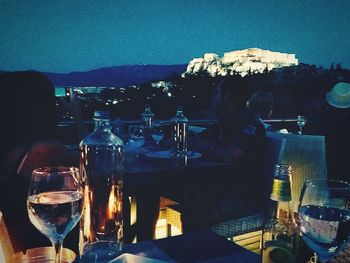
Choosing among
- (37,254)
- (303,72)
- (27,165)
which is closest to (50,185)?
(37,254)

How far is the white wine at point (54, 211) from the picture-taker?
63cm

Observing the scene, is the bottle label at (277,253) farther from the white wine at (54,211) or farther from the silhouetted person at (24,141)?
the silhouetted person at (24,141)

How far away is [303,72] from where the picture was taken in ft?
43.4

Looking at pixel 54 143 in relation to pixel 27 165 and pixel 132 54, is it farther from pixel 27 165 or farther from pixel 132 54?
pixel 132 54

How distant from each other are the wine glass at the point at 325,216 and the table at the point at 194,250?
0.52 feet

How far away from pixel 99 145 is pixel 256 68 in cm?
2054

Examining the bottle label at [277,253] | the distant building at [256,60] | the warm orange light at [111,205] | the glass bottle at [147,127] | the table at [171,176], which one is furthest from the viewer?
Answer: the distant building at [256,60]

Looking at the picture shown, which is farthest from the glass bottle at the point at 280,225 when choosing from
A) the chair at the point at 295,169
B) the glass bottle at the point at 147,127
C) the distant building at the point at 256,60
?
the distant building at the point at 256,60

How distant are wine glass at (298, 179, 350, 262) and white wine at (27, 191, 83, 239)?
42 centimetres

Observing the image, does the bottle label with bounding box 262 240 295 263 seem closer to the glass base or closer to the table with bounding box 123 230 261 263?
the table with bounding box 123 230 261 263

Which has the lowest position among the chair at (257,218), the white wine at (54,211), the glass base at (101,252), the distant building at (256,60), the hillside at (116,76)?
the chair at (257,218)

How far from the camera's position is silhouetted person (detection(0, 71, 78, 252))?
4.78ft

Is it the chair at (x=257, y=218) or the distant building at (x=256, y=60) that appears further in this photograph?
the distant building at (x=256, y=60)

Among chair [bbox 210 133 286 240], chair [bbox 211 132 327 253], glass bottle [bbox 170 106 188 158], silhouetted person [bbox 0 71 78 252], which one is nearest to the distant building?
glass bottle [bbox 170 106 188 158]
